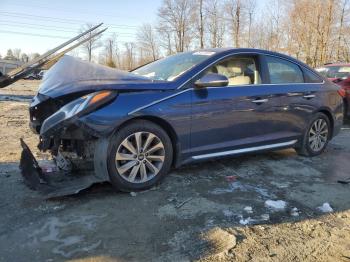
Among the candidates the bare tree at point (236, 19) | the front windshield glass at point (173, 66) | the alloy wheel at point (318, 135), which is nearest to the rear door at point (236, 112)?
the front windshield glass at point (173, 66)

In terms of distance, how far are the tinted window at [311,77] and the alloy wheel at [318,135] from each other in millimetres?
617

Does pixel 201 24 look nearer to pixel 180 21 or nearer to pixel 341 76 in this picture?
pixel 180 21

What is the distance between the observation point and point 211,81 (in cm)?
446

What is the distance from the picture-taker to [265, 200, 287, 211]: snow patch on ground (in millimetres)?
3850

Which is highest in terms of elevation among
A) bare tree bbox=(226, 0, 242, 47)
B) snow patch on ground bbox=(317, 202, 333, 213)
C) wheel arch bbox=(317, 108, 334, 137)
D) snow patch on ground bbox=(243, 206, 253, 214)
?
bare tree bbox=(226, 0, 242, 47)

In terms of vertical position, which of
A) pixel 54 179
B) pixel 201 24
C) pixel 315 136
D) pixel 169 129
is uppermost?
pixel 201 24

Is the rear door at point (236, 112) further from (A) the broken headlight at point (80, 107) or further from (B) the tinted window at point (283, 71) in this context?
(A) the broken headlight at point (80, 107)

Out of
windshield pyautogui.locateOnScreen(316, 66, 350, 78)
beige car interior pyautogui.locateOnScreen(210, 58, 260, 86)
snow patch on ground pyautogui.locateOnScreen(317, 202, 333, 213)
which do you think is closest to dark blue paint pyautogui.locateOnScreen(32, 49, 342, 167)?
beige car interior pyautogui.locateOnScreen(210, 58, 260, 86)

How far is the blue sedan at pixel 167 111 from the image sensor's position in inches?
153

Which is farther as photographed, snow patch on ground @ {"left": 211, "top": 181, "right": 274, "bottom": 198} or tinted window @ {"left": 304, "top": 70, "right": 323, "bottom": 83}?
tinted window @ {"left": 304, "top": 70, "right": 323, "bottom": 83}

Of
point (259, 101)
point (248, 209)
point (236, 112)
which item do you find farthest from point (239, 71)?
point (248, 209)

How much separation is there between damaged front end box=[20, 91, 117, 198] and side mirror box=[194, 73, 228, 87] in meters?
1.05

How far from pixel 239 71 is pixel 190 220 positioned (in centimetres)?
241

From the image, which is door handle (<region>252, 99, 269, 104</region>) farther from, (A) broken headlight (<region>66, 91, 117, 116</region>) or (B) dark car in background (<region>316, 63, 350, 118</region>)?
(B) dark car in background (<region>316, 63, 350, 118</region>)
